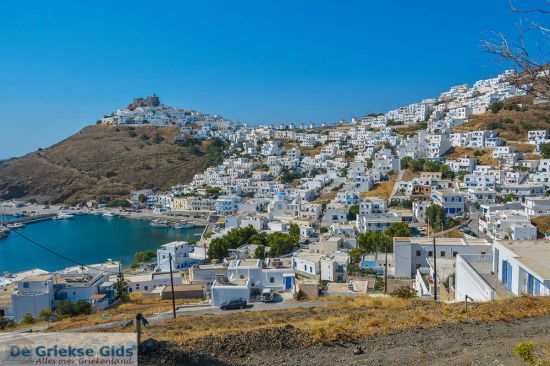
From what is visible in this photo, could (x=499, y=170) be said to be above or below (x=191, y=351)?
above

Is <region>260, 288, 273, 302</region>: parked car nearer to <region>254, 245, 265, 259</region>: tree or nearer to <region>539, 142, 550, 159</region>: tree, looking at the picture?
<region>254, 245, 265, 259</region>: tree

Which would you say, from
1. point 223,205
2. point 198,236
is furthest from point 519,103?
point 198,236

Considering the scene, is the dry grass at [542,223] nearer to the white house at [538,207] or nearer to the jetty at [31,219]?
the white house at [538,207]

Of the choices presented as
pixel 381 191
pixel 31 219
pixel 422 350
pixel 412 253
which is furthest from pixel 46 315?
pixel 31 219

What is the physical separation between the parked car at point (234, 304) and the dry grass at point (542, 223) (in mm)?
15192

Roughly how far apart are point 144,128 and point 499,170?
5463cm

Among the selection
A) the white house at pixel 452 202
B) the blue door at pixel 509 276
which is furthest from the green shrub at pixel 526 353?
the white house at pixel 452 202

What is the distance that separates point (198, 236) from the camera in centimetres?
3309

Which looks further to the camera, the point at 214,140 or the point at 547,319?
the point at 214,140

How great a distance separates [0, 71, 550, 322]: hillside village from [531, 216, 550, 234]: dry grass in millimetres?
98

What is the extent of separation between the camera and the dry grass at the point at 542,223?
63.6 ft

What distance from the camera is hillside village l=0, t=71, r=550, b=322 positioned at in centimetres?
1202

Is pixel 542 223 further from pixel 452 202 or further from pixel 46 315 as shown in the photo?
pixel 46 315

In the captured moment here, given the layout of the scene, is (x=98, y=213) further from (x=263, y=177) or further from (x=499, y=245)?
(x=499, y=245)
